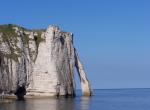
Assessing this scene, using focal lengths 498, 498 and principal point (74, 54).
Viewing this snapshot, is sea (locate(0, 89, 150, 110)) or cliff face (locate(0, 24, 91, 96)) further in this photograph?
cliff face (locate(0, 24, 91, 96))

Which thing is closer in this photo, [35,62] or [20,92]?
[20,92]

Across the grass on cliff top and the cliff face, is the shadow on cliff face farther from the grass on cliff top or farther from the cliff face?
the grass on cliff top

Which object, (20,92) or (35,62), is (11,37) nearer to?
(35,62)

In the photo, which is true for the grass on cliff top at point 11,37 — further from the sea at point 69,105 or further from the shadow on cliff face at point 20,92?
the sea at point 69,105

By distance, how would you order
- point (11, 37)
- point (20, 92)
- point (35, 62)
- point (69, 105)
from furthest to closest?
point (35, 62) < point (20, 92) < point (11, 37) < point (69, 105)

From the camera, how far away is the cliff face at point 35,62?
3238 inches

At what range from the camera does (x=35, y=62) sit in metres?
88.6

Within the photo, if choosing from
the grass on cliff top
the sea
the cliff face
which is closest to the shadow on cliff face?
the cliff face

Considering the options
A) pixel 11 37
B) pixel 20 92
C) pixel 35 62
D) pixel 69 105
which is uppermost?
pixel 11 37

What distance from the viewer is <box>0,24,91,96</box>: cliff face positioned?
270 ft

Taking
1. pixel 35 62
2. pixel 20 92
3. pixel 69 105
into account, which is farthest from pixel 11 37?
pixel 69 105

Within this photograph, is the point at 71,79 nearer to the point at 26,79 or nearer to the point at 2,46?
the point at 26,79

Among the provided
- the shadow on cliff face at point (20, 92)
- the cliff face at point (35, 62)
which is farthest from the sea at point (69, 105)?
the shadow on cliff face at point (20, 92)

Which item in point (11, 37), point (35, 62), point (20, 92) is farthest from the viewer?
point (35, 62)
